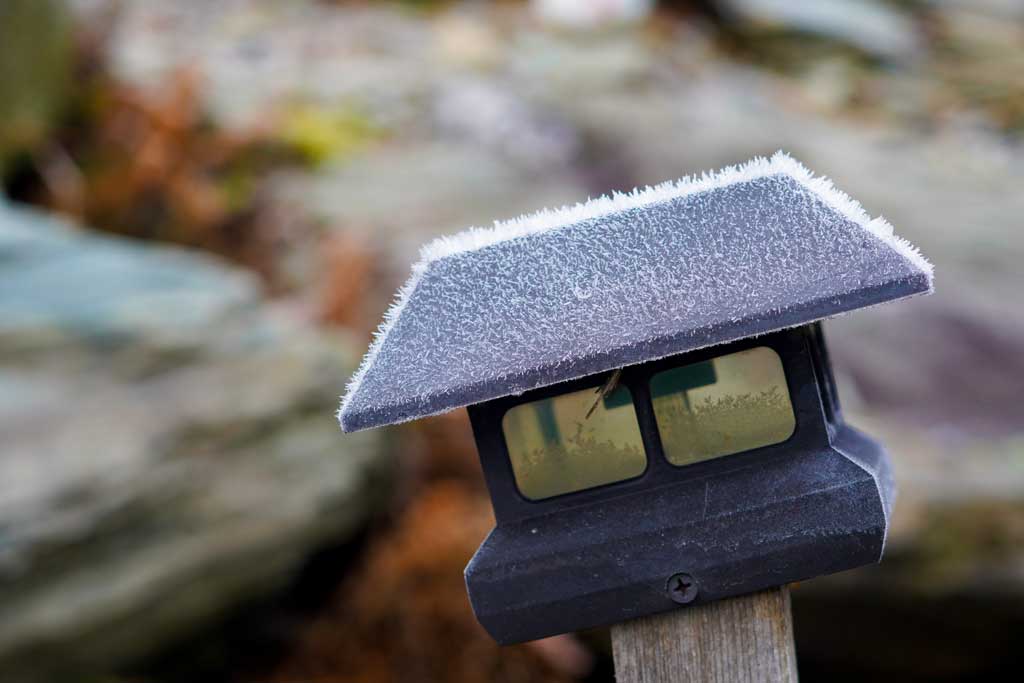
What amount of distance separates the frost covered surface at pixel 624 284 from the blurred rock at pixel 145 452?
2.29 m

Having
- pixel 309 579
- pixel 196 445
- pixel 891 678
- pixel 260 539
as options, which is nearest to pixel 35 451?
pixel 196 445

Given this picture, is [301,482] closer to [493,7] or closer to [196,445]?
[196,445]

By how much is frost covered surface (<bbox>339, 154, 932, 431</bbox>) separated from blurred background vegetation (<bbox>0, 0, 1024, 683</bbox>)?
229 cm

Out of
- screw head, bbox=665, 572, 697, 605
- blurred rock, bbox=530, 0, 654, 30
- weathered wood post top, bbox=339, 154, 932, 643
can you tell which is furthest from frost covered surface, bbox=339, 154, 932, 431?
blurred rock, bbox=530, 0, 654, 30

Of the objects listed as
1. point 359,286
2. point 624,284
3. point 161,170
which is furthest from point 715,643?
point 161,170

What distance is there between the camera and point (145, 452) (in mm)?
3168

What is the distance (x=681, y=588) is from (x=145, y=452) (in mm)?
2444

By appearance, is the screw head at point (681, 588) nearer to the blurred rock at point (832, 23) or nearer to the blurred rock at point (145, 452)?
the blurred rock at point (145, 452)

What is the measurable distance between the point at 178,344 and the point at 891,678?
2.88 metres

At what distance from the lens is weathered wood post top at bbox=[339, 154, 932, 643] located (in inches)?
41.0

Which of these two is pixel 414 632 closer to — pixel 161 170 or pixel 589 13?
pixel 161 170

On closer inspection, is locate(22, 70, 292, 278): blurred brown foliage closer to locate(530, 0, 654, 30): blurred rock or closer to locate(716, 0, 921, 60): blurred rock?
locate(530, 0, 654, 30): blurred rock

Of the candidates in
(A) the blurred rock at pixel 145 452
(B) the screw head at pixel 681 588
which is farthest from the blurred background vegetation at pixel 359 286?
(B) the screw head at pixel 681 588

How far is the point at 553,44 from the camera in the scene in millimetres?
7688
